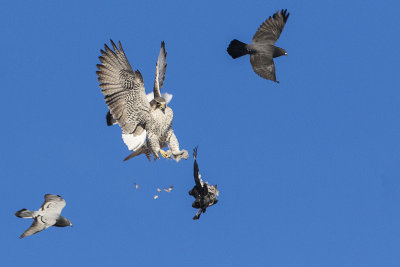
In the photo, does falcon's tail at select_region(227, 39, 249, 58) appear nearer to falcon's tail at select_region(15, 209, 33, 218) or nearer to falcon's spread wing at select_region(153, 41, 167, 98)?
falcon's spread wing at select_region(153, 41, 167, 98)

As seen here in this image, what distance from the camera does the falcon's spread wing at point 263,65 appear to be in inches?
992

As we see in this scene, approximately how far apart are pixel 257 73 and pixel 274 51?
1067 millimetres

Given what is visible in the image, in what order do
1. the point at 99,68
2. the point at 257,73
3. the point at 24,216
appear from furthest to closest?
the point at 257,73 < the point at 24,216 < the point at 99,68

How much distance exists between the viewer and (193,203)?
67.0 ft

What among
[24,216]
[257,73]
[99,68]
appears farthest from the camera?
[257,73]

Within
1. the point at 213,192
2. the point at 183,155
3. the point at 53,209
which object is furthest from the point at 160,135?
the point at 53,209

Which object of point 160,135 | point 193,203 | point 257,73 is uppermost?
point 257,73

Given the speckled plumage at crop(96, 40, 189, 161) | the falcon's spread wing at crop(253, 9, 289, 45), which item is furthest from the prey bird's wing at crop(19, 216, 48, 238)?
the falcon's spread wing at crop(253, 9, 289, 45)

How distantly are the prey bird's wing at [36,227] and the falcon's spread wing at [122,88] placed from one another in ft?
14.4

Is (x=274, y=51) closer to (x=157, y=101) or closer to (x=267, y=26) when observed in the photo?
(x=267, y=26)

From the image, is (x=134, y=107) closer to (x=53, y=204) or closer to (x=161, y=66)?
(x=161, y=66)

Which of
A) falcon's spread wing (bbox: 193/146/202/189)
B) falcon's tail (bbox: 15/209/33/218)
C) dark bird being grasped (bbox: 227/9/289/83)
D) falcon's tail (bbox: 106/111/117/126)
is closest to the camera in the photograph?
falcon's spread wing (bbox: 193/146/202/189)

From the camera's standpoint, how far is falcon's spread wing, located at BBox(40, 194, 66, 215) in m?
22.6

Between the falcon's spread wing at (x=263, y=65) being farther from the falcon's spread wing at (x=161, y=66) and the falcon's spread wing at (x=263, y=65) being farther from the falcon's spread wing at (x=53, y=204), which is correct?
the falcon's spread wing at (x=53, y=204)
